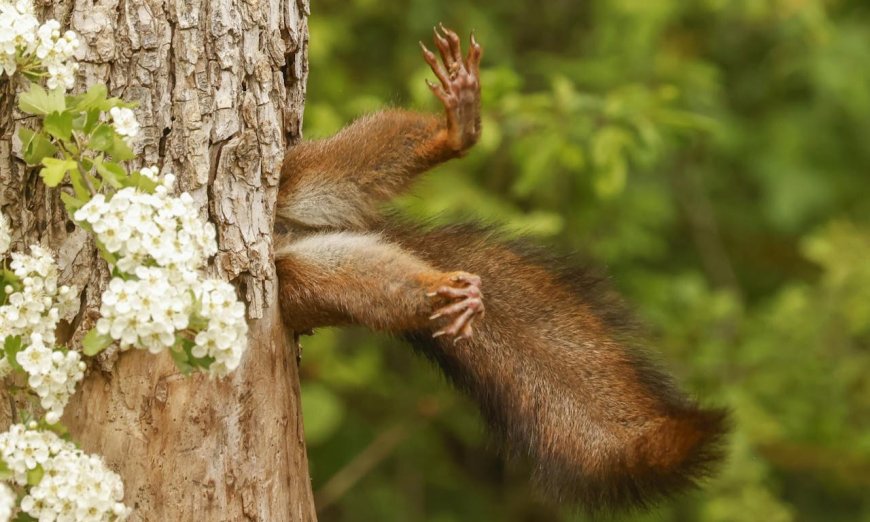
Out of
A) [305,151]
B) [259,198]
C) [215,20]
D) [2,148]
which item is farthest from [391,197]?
[2,148]

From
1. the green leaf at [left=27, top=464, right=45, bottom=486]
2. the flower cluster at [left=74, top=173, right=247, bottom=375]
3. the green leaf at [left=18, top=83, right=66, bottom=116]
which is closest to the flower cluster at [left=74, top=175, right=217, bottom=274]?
the flower cluster at [left=74, top=173, right=247, bottom=375]

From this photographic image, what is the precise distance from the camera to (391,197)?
3076 mm

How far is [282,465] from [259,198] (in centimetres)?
61

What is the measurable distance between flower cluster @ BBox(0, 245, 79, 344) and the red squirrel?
572mm

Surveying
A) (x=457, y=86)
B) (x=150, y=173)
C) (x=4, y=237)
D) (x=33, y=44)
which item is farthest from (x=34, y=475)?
(x=457, y=86)

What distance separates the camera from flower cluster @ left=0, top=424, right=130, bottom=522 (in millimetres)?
2113

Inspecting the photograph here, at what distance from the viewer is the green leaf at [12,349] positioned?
7.08ft

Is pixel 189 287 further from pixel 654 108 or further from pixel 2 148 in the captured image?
pixel 654 108

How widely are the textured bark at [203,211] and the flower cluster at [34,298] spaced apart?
10cm

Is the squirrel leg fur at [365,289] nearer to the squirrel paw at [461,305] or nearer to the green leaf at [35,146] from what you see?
the squirrel paw at [461,305]

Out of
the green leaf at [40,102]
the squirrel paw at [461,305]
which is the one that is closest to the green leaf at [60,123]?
the green leaf at [40,102]

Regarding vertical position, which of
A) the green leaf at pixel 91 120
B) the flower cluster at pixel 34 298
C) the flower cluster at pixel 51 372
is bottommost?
the flower cluster at pixel 51 372

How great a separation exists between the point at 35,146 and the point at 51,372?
43cm

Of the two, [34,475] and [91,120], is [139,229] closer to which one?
[91,120]
